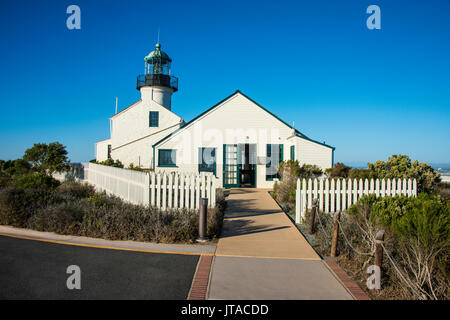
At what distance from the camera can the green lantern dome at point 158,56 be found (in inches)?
1085

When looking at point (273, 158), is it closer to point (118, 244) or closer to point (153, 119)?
point (153, 119)

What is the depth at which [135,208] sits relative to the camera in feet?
25.6

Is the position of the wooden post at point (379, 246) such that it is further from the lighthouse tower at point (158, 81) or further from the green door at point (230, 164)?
the lighthouse tower at point (158, 81)

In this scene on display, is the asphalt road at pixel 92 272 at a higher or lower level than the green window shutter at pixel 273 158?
lower

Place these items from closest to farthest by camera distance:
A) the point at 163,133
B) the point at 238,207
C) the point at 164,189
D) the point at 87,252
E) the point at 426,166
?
the point at 87,252 → the point at 164,189 → the point at 238,207 → the point at 426,166 → the point at 163,133

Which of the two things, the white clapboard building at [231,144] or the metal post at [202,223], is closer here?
the metal post at [202,223]

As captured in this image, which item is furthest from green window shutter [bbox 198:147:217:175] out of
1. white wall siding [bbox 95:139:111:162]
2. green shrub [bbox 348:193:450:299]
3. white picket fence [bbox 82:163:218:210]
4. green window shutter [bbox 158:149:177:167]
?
green shrub [bbox 348:193:450:299]

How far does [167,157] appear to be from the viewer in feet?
58.0

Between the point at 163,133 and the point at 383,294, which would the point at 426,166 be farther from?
the point at 163,133

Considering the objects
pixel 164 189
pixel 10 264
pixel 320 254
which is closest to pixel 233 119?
pixel 164 189

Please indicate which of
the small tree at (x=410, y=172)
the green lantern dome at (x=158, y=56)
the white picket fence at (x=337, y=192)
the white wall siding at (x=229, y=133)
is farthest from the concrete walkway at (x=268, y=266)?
the green lantern dome at (x=158, y=56)

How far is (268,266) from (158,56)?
2660cm

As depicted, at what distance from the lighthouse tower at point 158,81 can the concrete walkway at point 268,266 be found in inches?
826
